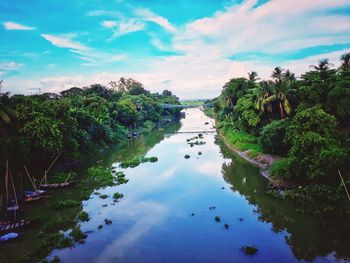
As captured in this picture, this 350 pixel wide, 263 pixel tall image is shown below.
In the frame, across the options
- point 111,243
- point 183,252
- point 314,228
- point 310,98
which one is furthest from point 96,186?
point 310,98

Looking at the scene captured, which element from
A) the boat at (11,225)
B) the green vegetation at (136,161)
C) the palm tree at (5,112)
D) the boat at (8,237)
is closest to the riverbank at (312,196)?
the green vegetation at (136,161)

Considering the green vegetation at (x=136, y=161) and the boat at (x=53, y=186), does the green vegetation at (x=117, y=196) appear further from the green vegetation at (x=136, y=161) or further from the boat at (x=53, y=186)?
the green vegetation at (x=136, y=161)

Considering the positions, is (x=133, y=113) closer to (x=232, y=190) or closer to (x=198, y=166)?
A: (x=198, y=166)

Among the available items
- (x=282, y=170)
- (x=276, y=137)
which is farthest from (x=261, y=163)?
(x=282, y=170)

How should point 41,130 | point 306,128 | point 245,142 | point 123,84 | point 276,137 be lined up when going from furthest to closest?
point 123,84
point 245,142
point 276,137
point 41,130
point 306,128

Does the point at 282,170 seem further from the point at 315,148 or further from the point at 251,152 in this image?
the point at 251,152

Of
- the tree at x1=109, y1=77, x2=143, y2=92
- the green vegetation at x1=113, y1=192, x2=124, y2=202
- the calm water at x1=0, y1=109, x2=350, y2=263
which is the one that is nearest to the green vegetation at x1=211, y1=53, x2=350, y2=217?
the calm water at x1=0, y1=109, x2=350, y2=263
